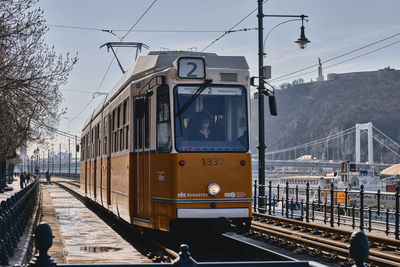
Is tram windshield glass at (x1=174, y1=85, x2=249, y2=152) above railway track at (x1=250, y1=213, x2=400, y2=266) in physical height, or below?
above

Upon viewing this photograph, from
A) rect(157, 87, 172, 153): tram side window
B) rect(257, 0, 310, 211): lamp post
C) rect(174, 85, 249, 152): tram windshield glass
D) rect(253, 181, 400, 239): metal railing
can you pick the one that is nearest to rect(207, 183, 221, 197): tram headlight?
rect(174, 85, 249, 152): tram windshield glass

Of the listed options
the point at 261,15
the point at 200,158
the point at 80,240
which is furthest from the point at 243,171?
the point at 261,15

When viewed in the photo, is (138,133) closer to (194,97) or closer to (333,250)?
(194,97)

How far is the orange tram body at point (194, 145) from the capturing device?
10438 millimetres

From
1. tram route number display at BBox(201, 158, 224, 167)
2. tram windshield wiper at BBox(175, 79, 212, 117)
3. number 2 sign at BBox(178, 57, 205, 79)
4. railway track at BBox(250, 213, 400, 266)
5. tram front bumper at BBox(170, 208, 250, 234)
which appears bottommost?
railway track at BBox(250, 213, 400, 266)

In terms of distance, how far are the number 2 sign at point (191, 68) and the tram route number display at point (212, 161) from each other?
135 cm

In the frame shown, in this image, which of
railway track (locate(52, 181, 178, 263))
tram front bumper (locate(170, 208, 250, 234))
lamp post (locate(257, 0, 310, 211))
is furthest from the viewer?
lamp post (locate(257, 0, 310, 211))

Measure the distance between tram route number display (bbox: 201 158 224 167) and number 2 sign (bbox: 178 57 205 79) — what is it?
1349 millimetres

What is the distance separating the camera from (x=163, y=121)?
10750 millimetres

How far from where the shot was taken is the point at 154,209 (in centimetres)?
1085

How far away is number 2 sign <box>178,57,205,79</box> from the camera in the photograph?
1073cm

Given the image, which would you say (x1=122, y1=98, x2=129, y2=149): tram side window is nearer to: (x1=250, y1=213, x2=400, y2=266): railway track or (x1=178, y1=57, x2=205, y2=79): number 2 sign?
(x1=178, y1=57, x2=205, y2=79): number 2 sign

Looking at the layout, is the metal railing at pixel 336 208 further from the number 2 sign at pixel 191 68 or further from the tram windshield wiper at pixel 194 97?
the number 2 sign at pixel 191 68

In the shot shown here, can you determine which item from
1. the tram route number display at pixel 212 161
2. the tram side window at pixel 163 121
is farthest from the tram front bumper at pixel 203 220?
the tram side window at pixel 163 121
